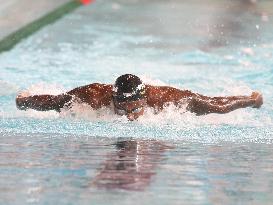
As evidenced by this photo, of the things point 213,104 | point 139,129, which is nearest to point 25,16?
point 213,104

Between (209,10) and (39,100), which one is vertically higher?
(209,10)

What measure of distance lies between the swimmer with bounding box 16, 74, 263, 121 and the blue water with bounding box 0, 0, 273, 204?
0.36 feet

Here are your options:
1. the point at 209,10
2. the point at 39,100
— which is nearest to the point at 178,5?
the point at 209,10

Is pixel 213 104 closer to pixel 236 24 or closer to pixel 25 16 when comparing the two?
pixel 25 16

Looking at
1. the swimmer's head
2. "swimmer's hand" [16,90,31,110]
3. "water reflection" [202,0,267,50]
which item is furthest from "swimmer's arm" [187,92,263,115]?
"water reflection" [202,0,267,50]

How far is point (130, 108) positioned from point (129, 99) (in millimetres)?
108

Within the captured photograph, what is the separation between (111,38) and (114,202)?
13744 millimetres

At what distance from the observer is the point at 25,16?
21234 millimetres

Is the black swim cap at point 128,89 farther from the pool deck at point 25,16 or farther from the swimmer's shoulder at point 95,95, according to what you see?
the pool deck at point 25,16

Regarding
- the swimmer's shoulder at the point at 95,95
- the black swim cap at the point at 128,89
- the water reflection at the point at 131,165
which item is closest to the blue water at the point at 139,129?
the water reflection at the point at 131,165

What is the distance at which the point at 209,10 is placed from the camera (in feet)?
80.1

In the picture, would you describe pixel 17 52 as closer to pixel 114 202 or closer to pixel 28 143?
pixel 28 143

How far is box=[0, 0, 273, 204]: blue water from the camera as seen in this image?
5.69m

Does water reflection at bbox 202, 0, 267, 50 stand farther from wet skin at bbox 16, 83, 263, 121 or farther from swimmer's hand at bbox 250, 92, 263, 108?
wet skin at bbox 16, 83, 263, 121
